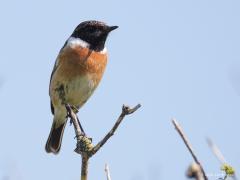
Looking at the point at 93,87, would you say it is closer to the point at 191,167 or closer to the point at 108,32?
the point at 108,32

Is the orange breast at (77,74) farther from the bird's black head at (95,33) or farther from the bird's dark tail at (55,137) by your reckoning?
the bird's dark tail at (55,137)

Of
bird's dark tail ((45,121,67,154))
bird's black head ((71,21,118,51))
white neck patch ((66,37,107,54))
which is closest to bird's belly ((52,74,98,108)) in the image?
white neck patch ((66,37,107,54))

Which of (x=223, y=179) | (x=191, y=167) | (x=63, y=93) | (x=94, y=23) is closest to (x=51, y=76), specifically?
(x=63, y=93)

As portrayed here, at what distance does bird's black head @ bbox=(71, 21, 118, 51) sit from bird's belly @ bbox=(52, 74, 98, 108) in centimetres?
70

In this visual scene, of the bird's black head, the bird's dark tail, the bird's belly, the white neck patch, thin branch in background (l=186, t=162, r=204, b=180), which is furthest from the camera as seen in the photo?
the bird's dark tail

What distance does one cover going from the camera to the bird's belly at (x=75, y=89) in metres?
6.89

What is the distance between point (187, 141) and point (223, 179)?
35 centimetres

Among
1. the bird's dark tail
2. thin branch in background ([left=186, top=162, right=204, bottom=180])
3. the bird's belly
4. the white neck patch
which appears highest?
the white neck patch

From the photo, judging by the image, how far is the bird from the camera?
22.7 feet

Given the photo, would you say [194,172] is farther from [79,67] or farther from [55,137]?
[55,137]

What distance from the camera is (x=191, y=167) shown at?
1702 millimetres

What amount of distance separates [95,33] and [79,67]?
0.87 m

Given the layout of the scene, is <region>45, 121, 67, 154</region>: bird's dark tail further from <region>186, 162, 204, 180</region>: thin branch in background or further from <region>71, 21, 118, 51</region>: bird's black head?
<region>186, 162, 204, 180</region>: thin branch in background

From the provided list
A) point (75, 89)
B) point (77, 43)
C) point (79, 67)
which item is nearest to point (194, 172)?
point (75, 89)
